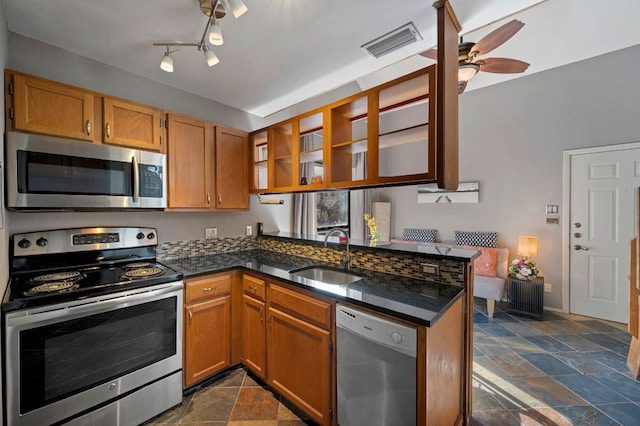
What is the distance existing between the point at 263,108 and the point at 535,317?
14.0ft

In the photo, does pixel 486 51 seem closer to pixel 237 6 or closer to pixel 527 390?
pixel 237 6

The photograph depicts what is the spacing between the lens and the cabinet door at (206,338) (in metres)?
1.93

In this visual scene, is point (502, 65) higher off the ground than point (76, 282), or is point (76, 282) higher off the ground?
point (502, 65)

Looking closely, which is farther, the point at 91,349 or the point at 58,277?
the point at 58,277

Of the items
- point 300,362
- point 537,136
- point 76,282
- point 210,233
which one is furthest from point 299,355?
point 537,136

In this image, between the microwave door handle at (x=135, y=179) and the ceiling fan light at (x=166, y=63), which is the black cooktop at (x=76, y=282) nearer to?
the microwave door handle at (x=135, y=179)

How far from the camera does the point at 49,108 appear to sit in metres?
1.65

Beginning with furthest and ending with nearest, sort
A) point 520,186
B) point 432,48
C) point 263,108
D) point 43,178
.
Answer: point 520,186, point 263,108, point 432,48, point 43,178

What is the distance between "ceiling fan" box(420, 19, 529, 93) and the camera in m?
2.09

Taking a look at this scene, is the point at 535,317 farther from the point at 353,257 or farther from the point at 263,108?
the point at 263,108

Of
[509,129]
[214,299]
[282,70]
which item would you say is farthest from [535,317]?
[282,70]

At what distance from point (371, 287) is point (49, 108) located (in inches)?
91.5

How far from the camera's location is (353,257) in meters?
2.13

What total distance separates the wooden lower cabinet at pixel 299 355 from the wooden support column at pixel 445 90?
1.06 metres
